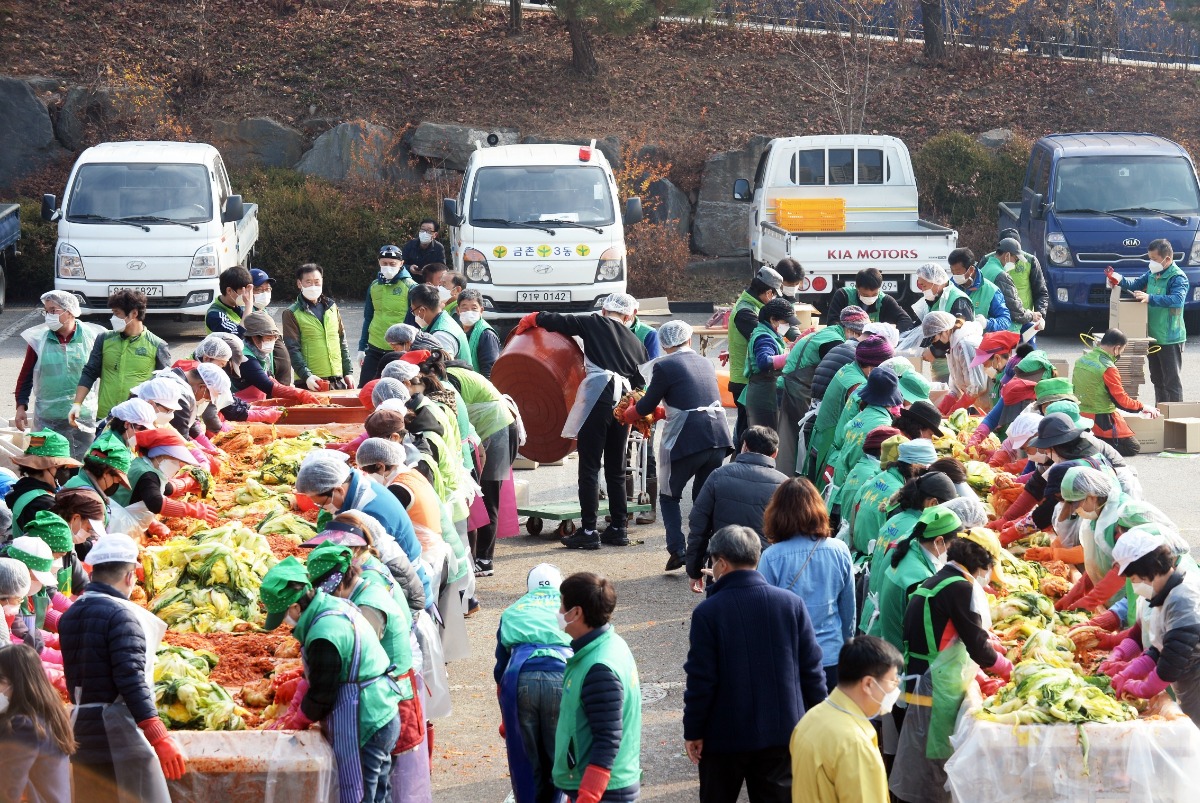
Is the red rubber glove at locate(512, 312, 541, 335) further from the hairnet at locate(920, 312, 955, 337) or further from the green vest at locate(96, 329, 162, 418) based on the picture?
the hairnet at locate(920, 312, 955, 337)

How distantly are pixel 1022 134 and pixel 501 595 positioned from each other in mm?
22492

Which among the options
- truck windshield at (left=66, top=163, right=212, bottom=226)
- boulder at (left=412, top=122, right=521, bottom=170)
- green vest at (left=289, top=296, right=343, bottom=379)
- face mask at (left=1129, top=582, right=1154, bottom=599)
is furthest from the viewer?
boulder at (left=412, top=122, right=521, bottom=170)

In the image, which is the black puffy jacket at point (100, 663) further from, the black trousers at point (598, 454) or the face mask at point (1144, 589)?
the black trousers at point (598, 454)

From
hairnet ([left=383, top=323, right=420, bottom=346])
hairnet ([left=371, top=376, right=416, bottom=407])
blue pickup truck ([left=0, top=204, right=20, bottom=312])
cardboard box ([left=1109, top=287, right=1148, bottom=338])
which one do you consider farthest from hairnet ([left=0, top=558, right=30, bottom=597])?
blue pickup truck ([left=0, top=204, right=20, bottom=312])

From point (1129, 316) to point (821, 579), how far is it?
10.8m

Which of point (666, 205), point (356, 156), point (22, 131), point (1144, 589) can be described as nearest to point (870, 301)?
point (1144, 589)

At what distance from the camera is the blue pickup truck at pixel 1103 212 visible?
802 inches

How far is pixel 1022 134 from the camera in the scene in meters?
30.2

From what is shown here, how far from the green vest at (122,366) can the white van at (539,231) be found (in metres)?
8.14

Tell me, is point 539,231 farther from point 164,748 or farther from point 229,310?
point 164,748

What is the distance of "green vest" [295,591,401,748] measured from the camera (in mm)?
5727

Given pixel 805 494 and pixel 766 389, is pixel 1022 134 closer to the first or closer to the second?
pixel 766 389

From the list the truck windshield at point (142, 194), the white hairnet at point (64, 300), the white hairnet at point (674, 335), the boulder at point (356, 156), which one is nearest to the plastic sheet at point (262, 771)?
the white hairnet at point (674, 335)

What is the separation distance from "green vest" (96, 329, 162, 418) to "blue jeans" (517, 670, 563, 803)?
6.02 metres
